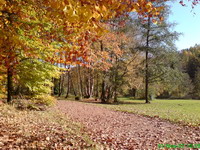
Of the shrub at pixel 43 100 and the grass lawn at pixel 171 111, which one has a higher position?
the shrub at pixel 43 100

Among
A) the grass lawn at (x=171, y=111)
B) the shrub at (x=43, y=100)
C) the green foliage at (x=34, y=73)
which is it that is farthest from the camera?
the shrub at (x=43, y=100)

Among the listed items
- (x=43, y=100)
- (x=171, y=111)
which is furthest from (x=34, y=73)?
(x=171, y=111)

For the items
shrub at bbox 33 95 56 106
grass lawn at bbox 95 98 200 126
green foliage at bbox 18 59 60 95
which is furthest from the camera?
shrub at bbox 33 95 56 106

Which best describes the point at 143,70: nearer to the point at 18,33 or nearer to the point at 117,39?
the point at 117,39

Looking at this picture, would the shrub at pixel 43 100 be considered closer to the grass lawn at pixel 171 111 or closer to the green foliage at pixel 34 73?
the green foliage at pixel 34 73

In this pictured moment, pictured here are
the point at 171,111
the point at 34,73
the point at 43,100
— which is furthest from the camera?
the point at 171,111

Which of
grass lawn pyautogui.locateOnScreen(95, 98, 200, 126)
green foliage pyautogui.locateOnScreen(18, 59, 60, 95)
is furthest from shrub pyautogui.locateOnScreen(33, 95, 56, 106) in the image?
grass lawn pyautogui.locateOnScreen(95, 98, 200, 126)

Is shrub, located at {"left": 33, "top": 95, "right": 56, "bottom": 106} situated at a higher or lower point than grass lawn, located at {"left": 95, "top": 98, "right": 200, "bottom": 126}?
higher

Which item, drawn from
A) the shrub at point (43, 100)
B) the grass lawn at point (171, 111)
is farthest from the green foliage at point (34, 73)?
the grass lawn at point (171, 111)

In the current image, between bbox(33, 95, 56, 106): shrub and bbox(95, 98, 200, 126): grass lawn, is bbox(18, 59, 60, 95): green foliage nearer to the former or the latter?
bbox(33, 95, 56, 106): shrub

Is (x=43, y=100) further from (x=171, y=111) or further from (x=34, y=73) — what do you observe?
(x=171, y=111)

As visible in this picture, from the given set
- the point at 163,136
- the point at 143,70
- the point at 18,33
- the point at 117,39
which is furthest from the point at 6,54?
the point at 143,70

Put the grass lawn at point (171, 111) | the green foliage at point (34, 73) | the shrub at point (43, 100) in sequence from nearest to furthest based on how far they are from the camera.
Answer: the grass lawn at point (171, 111) < the green foliage at point (34, 73) < the shrub at point (43, 100)

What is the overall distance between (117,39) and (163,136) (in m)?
16.3
